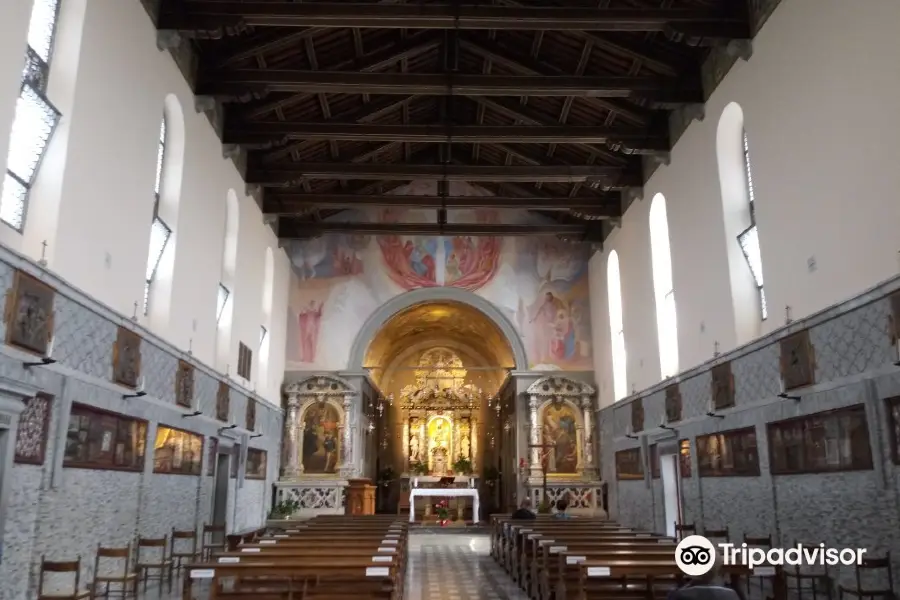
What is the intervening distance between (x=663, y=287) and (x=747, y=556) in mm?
8028

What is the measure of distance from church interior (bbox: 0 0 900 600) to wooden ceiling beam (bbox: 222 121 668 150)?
2.3 inches

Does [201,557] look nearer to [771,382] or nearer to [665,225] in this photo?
[771,382]

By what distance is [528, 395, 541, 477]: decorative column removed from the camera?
19.8m

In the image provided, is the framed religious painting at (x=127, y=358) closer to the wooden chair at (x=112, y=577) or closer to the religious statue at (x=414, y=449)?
the wooden chair at (x=112, y=577)

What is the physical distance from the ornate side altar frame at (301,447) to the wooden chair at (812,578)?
40.6ft

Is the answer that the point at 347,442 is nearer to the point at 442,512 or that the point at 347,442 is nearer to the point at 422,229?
the point at 442,512

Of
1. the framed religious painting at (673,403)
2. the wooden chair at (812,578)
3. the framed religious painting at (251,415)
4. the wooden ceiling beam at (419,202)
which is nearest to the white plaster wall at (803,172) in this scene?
the framed religious painting at (673,403)

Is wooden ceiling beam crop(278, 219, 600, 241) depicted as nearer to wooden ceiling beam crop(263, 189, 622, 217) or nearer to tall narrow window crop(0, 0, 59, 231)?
wooden ceiling beam crop(263, 189, 622, 217)

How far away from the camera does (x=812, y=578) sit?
27.6 feet

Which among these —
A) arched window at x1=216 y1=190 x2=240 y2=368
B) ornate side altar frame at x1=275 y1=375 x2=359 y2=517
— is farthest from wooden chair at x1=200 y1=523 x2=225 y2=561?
ornate side altar frame at x1=275 y1=375 x2=359 y2=517

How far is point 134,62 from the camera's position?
10141 mm

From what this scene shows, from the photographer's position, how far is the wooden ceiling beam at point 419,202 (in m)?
18.2

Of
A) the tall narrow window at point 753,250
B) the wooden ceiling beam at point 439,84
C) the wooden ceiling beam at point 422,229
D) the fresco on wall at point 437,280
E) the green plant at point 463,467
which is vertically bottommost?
the green plant at point 463,467

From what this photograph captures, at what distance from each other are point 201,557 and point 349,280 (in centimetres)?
1019
